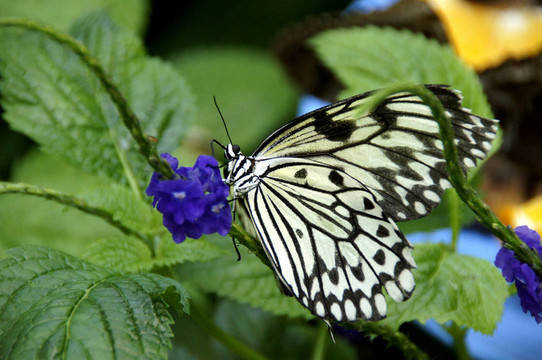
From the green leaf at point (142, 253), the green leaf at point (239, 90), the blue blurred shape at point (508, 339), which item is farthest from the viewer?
the green leaf at point (239, 90)

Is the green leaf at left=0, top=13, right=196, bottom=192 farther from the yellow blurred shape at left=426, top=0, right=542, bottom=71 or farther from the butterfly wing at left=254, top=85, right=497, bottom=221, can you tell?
the yellow blurred shape at left=426, top=0, right=542, bottom=71

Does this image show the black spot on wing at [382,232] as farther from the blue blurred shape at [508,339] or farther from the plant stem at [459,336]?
the blue blurred shape at [508,339]

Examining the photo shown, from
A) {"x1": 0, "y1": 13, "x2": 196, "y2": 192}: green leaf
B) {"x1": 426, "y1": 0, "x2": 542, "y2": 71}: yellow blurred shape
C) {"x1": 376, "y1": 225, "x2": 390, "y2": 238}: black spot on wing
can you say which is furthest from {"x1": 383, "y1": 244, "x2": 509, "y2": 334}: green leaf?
{"x1": 426, "y1": 0, "x2": 542, "y2": 71}: yellow blurred shape

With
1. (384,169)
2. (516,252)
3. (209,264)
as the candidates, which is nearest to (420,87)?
(516,252)

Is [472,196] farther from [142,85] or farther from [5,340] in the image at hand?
[142,85]

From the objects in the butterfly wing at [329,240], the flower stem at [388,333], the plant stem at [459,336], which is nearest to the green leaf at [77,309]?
the butterfly wing at [329,240]

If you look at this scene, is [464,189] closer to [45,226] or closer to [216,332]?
[216,332]
